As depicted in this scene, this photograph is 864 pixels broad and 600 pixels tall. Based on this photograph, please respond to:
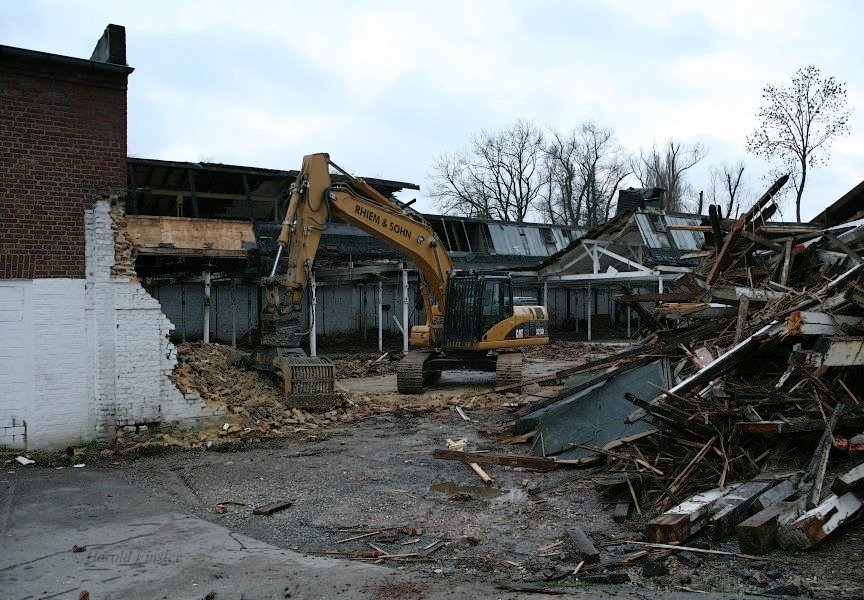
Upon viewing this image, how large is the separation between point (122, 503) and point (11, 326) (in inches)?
143

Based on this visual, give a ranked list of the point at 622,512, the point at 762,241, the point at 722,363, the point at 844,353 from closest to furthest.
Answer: the point at 622,512
the point at 844,353
the point at 722,363
the point at 762,241

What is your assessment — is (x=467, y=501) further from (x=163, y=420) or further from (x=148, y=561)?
(x=163, y=420)

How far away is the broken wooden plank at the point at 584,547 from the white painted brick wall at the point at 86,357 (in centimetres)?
693

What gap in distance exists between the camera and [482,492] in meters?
8.05

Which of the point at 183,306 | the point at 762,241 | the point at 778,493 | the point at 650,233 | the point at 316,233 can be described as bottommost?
the point at 778,493

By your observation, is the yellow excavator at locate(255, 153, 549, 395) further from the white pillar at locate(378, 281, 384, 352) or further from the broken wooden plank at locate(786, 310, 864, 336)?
the broken wooden plank at locate(786, 310, 864, 336)

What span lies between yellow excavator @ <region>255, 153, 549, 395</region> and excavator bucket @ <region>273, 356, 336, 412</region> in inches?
12.3

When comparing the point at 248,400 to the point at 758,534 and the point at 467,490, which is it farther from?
the point at 758,534

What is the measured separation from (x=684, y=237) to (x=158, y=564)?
27441 millimetres

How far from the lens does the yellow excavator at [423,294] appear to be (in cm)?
1283

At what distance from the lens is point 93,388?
1022cm

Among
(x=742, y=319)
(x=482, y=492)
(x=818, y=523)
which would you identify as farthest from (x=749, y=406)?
(x=482, y=492)

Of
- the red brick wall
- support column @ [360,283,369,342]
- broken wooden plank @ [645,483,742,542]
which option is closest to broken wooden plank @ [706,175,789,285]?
broken wooden plank @ [645,483,742,542]

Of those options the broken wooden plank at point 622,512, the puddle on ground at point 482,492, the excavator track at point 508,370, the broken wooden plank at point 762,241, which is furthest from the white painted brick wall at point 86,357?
the broken wooden plank at point 762,241
